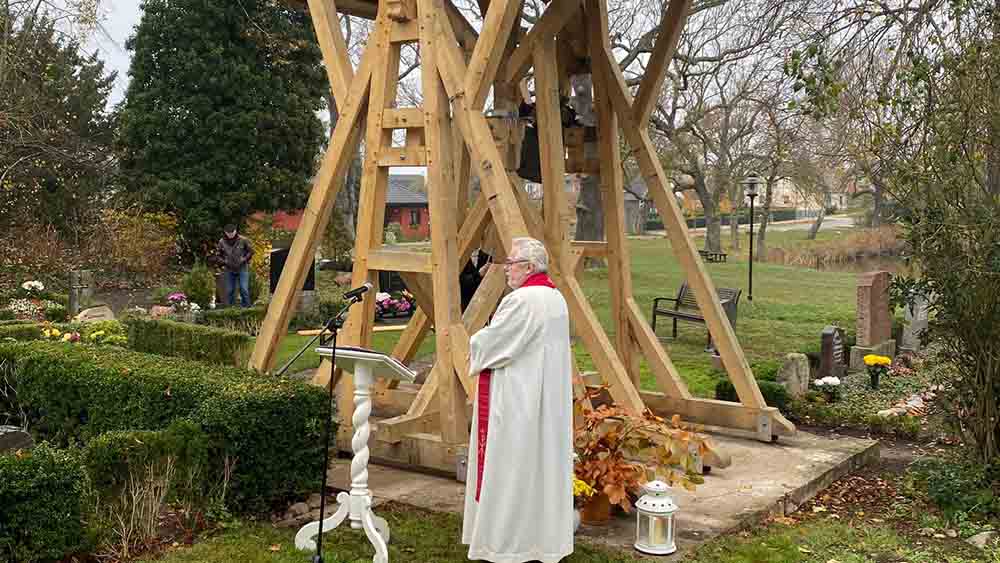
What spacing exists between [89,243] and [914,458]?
19.4 meters

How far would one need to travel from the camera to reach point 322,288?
21.4 meters

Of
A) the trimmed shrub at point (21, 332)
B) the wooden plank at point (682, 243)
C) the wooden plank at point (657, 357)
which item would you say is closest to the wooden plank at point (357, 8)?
the wooden plank at point (682, 243)

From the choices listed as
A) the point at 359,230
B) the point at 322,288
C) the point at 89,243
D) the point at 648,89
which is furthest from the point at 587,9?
the point at 89,243

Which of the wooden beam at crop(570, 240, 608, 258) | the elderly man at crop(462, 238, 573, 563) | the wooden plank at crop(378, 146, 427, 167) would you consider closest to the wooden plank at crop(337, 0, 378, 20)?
the wooden plank at crop(378, 146, 427, 167)

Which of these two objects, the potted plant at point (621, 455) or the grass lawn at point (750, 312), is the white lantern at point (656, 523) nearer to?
the potted plant at point (621, 455)

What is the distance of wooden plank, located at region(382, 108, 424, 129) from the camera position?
7.20m

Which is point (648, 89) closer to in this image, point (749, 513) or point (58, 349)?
point (749, 513)

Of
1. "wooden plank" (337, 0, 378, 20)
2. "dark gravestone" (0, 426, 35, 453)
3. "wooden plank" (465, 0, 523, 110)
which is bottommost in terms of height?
"dark gravestone" (0, 426, 35, 453)

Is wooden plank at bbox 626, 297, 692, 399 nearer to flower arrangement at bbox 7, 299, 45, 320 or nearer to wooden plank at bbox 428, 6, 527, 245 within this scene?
wooden plank at bbox 428, 6, 527, 245

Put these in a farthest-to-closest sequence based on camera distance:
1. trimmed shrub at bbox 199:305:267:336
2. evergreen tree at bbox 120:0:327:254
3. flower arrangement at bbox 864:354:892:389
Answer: evergreen tree at bbox 120:0:327:254 < trimmed shrub at bbox 199:305:267:336 < flower arrangement at bbox 864:354:892:389

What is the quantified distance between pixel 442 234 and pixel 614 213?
230 centimetres

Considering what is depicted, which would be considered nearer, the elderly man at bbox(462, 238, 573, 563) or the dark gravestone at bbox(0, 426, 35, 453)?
the elderly man at bbox(462, 238, 573, 563)

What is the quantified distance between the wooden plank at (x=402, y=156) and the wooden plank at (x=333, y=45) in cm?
62

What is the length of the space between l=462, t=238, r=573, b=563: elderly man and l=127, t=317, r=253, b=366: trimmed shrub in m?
6.45
